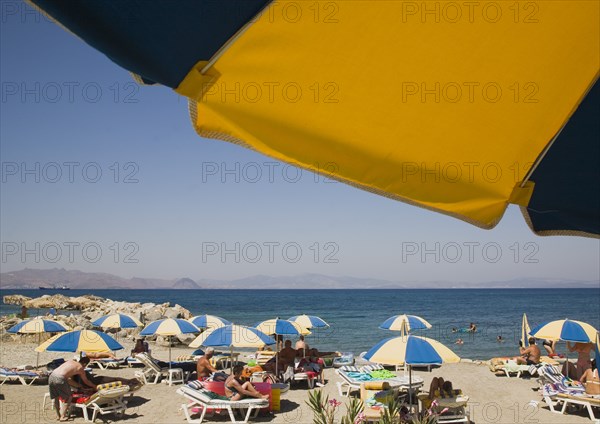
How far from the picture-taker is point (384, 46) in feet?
5.07

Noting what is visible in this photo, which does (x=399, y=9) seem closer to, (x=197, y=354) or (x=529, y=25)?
(x=529, y=25)

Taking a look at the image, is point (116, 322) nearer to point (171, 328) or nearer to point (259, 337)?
point (171, 328)

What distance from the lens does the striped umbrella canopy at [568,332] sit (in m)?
13.5

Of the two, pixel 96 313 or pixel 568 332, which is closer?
pixel 568 332

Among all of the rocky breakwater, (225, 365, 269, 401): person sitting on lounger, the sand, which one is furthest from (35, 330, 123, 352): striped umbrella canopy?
the rocky breakwater

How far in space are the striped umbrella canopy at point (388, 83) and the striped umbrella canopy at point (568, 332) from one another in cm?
1349

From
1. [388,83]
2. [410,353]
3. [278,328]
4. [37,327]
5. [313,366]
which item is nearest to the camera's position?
[388,83]

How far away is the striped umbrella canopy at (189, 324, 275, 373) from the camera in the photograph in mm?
11352

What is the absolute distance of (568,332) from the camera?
45.1 ft

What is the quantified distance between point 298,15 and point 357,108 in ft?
1.17

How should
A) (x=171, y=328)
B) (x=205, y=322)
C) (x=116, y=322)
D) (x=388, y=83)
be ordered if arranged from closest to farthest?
(x=388, y=83) → (x=171, y=328) → (x=205, y=322) → (x=116, y=322)

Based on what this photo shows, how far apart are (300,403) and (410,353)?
3.73m

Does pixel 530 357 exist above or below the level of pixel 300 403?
above

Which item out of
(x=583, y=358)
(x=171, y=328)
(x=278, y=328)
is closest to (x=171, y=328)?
(x=171, y=328)
